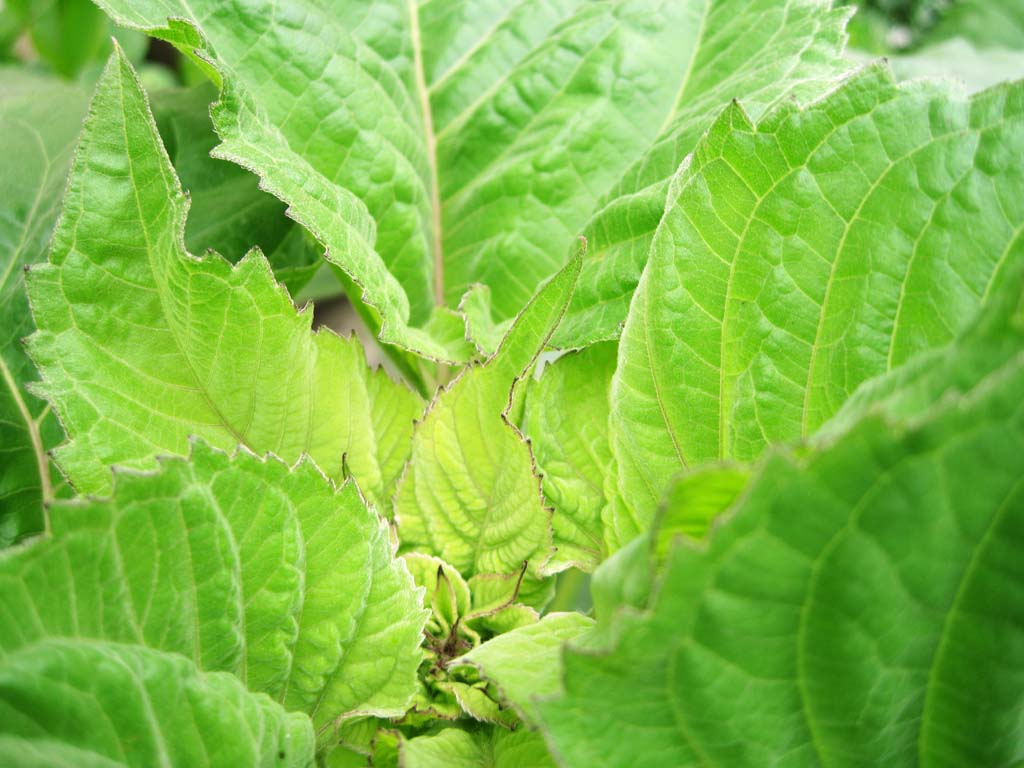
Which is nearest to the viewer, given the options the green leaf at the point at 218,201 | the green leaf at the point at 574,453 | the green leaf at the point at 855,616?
the green leaf at the point at 855,616

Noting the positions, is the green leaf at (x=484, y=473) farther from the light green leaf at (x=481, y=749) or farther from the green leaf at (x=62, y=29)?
the green leaf at (x=62, y=29)

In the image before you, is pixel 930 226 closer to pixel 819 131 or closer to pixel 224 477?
pixel 819 131

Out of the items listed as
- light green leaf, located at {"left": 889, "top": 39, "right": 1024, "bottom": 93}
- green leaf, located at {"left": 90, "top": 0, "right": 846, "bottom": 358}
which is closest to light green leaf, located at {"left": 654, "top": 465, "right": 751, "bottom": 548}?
green leaf, located at {"left": 90, "top": 0, "right": 846, "bottom": 358}

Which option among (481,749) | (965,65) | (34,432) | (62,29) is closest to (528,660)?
(481,749)

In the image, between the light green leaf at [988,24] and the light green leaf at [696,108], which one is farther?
the light green leaf at [988,24]

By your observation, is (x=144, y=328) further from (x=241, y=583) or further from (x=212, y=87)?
(x=212, y=87)

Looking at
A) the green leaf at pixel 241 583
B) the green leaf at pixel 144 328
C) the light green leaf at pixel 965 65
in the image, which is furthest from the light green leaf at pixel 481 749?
the light green leaf at pixel 965 65
